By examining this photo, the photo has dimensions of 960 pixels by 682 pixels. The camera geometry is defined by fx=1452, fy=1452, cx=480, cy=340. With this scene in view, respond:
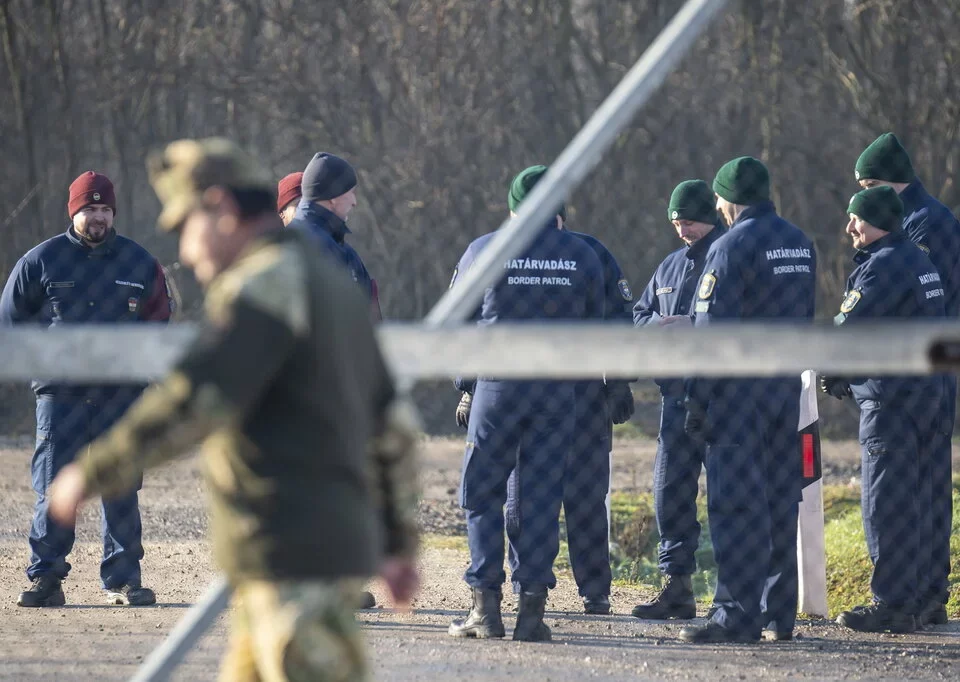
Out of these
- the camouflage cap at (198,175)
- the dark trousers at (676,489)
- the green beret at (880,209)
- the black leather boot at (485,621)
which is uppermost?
the camouflage cap at (198,175)

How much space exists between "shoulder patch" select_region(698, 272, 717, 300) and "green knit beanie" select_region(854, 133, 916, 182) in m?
1.26

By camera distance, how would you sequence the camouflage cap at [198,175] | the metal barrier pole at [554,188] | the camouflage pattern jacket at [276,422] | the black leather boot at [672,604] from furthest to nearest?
the black leather boot at [672,604] → the metal barrier pole at [554,188] → the camouflage cap at [198,175] → the camouflage pattern jacket at [276,422]

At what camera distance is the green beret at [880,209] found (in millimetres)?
6258

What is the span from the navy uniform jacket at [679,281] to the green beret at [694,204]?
0.27 feet

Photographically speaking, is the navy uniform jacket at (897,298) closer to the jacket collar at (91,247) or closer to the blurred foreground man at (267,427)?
the jacket collar at (91,247)

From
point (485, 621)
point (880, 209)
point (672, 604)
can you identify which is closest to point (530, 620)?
point (485, 621)

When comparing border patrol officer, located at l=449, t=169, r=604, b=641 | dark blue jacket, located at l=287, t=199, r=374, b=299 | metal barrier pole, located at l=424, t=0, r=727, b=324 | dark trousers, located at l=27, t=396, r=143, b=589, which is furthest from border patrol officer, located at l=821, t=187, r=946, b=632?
dark trousers, located at l=27, t=396, r=143, b=589

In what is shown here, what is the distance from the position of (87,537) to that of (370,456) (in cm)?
552

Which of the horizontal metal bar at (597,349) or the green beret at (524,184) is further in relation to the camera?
the green beret at (524,184)

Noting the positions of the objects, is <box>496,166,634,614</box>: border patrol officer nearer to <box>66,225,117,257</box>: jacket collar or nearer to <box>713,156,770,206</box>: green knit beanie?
<box>713,156,770,206</box>: green knit beanie

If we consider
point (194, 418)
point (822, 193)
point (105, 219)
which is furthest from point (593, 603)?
point (822, 193)

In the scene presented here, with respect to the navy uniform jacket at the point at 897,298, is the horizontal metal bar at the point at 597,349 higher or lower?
higher

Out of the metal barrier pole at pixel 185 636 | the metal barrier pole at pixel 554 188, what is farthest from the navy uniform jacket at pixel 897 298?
the metal barrier pole at pixel 185 636

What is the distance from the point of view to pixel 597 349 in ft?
11.8
